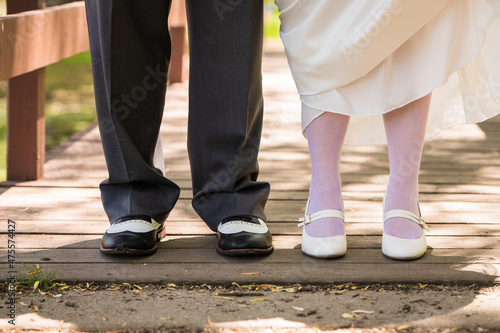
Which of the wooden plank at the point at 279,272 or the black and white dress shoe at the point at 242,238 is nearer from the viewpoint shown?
the wooden plank at the point at 279,272

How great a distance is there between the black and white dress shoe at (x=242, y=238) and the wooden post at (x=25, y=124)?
3.21 ft

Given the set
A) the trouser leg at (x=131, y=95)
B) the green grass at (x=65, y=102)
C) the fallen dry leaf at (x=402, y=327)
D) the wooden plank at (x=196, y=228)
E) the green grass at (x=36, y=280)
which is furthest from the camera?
the green grass at (x=65, y=102)

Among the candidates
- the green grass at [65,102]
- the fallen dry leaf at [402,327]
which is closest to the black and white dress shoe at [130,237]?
the fallen dry leaf at [402,327]

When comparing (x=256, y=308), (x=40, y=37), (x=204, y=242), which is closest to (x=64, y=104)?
(x=40, y=37)

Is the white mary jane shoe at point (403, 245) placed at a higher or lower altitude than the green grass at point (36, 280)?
higher

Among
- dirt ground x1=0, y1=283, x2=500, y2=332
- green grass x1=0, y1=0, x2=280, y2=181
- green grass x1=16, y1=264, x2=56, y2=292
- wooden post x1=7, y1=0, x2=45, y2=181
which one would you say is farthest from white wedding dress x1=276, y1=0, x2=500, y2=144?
green grass x1=0, y1=0, x2=280, y2=181

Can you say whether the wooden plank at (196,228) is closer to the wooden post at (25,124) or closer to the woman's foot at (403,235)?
the woman's foot at (403,235)

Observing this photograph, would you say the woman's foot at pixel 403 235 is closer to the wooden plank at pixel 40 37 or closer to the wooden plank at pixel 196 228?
the wooden plank at pixel 196 228

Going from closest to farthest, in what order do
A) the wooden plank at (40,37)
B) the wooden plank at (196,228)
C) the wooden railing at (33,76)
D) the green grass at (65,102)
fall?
the wooden plank at (196,228) → the wooden plank at (40,37) → the wooden railing at (33,76) → the green grass at (65,102)

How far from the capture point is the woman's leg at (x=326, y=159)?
1.61 metres

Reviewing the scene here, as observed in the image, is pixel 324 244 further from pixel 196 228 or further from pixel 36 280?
pixel 36 280

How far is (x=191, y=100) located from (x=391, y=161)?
53cm

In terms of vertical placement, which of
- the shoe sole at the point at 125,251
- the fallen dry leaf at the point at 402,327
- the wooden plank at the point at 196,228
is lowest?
the fallen dry leaf at the point at 402,327

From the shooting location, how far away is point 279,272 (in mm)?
1495
